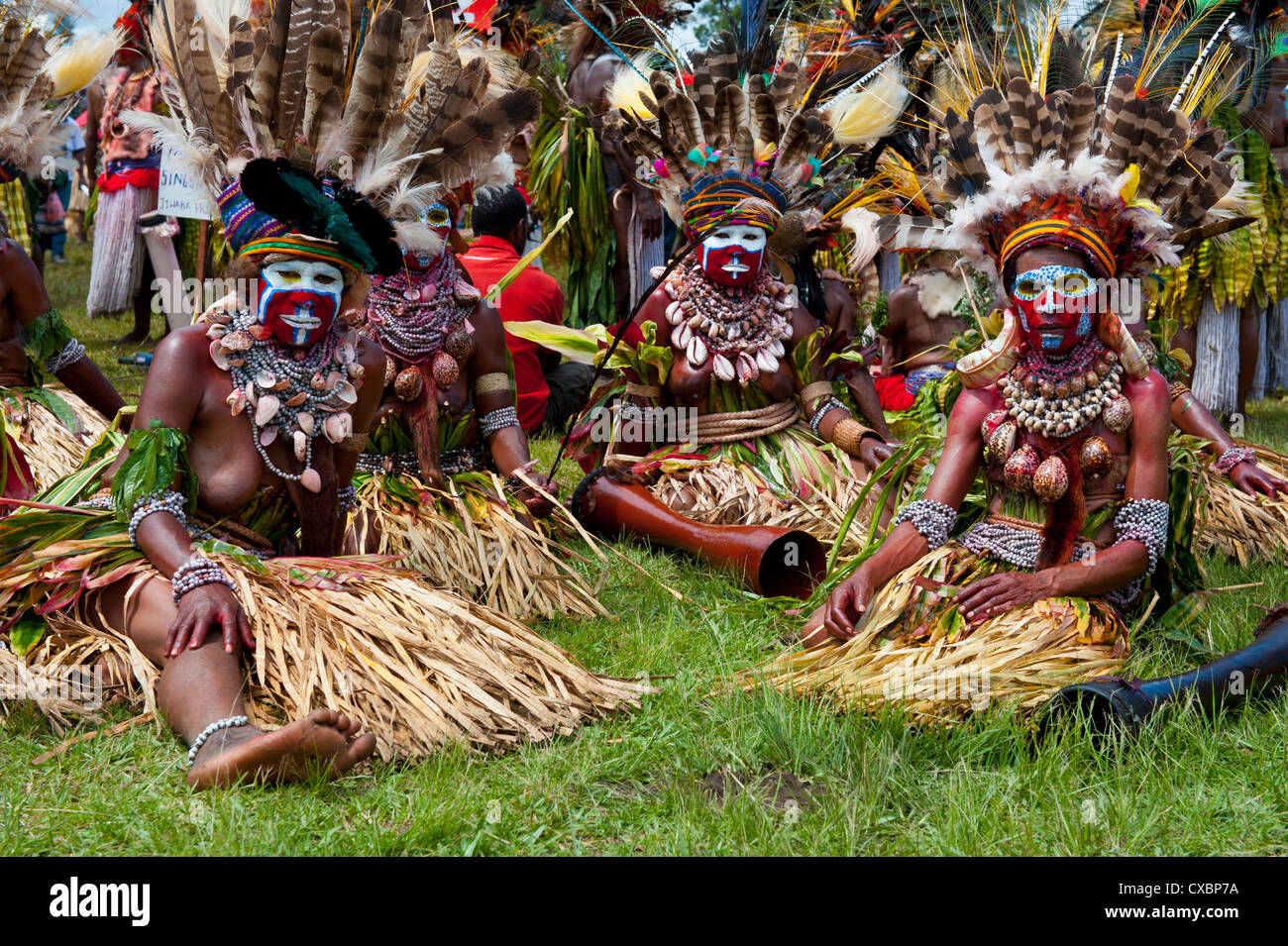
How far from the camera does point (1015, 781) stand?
2936mm

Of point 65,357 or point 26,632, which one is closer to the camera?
point 26,632

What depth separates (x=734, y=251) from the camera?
5.43 metres

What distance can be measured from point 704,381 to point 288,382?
7.63 ft

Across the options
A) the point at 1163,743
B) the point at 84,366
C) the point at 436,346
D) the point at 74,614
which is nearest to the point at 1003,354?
the point at 1163,743

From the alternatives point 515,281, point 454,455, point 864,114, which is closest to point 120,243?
point 515,281

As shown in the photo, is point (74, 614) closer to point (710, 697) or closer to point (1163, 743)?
point (710, 697)

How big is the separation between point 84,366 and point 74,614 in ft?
6.39

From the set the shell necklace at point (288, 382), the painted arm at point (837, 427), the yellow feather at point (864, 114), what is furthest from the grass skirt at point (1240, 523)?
the shell necklace at point (288, 382)

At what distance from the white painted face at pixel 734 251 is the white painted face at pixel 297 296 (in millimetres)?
2223

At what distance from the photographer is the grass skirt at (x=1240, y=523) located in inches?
197

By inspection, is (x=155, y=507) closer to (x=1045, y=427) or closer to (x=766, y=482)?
(x=1045, y=427)

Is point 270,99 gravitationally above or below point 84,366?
above
